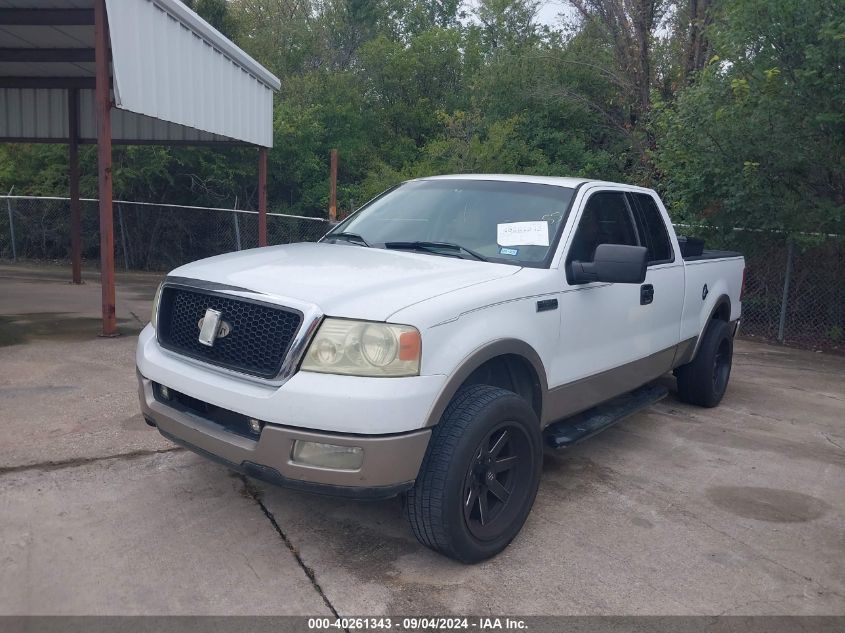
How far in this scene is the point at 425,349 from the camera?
3.24 meters

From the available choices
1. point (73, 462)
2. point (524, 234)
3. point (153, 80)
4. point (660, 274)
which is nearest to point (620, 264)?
point (524, 234)

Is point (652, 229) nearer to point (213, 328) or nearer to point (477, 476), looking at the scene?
point (477, 476)

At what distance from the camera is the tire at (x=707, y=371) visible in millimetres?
6398

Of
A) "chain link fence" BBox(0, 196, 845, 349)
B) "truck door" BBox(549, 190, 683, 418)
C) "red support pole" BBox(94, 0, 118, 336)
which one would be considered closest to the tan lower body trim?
"truck door" BBox(549, 190, 683, 418)

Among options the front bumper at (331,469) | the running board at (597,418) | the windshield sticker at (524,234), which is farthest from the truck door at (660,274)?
the front bumper at (331,469)

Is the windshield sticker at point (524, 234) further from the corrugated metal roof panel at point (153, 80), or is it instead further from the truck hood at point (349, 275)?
the corrugated metal roof panel at point (153, 80)

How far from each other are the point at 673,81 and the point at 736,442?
15275 millimetres

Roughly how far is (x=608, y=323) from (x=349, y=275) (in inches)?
71.0

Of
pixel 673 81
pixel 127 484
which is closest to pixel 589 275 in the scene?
pixel 127 484

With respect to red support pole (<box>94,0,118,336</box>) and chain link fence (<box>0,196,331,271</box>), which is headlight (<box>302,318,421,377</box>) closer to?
red support pole (<box>94,0,118,336</box>)

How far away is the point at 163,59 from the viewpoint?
8562mm

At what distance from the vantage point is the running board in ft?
14.0

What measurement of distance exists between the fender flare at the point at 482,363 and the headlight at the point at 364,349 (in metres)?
0.20

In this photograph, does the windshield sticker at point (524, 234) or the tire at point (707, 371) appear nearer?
the windshield sticker at point (524, 234)
